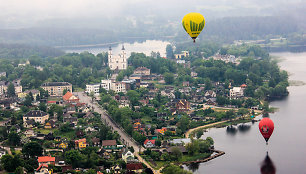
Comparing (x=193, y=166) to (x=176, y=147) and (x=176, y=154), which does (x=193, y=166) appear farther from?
(x=176, y=147)

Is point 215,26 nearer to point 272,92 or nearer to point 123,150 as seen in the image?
point 272,92

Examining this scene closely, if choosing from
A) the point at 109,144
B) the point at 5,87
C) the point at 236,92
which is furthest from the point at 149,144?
the point at 5,87

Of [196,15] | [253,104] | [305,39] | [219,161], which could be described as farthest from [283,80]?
[305,39]

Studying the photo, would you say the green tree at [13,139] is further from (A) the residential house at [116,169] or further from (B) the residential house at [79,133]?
(A) the residential house at [116,169]

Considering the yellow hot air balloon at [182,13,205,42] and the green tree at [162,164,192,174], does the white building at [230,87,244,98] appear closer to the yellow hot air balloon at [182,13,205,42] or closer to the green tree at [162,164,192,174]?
the yellow hot air balloon at [182,13,205,42]

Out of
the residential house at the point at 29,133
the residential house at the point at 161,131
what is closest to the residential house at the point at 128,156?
the residential house at the point at 161,131

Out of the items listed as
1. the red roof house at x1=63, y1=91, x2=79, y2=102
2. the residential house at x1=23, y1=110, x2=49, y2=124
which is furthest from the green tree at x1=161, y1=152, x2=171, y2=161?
the red roof house at x1=63, y1=91, x2=79, y2=102
